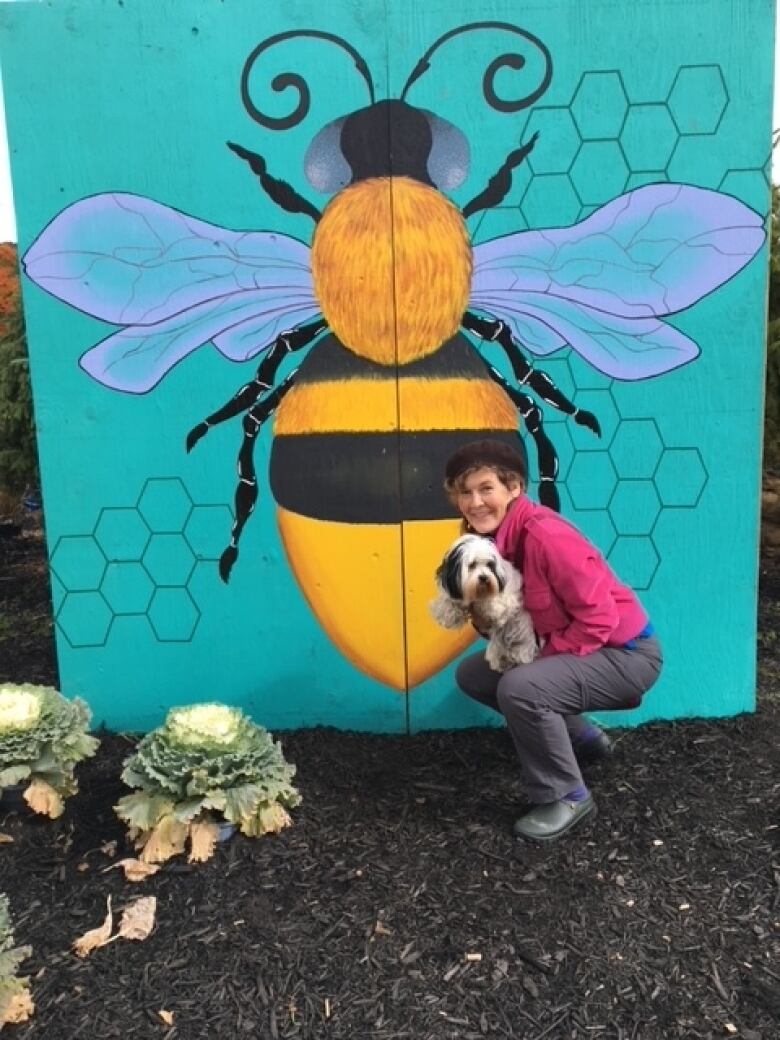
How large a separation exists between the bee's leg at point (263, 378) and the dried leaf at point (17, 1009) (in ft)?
6.29

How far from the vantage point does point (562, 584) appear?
8.76 feet

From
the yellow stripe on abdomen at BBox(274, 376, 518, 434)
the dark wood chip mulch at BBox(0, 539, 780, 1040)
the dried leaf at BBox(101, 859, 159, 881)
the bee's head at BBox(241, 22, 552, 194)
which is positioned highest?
the bee's head at BBox(241, 22, 552, 194)

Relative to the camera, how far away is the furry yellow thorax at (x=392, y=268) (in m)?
3.21

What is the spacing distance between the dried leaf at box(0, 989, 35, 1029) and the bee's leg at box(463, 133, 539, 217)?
278cm

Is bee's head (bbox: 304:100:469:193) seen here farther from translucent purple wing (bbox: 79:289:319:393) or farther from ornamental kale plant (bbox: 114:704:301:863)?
ornamental kale plant (bbox: 114:704:301:863)

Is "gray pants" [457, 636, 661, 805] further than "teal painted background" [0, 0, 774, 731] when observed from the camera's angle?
No

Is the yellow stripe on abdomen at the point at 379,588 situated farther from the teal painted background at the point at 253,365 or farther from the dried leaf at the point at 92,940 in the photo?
the dried leaf at the point at 92,940

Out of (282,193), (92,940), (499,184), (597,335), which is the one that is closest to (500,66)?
(499,184)

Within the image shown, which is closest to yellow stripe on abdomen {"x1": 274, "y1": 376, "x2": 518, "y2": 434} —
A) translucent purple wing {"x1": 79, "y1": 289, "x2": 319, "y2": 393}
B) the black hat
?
translucent purple wing {"x1": 79, "y1": 289, "x2": 319, "y2": 393}

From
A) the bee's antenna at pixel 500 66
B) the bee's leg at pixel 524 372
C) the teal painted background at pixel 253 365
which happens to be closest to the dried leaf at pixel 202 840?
the teal painted background at pixel 253 365

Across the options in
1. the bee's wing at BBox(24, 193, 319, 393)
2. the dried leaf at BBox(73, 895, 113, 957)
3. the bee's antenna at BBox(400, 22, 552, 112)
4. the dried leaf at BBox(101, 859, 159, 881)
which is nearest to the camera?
the dried leaf at BBox(73, 895, 113, 957)

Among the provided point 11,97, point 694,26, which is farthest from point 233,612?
point 694,26

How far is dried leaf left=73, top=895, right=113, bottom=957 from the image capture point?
233 centimetres

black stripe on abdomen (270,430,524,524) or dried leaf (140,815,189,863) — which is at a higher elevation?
black stripe on abdomen (270,430,524,524)
